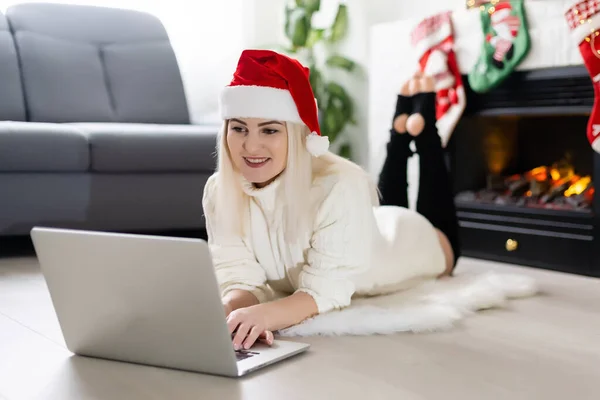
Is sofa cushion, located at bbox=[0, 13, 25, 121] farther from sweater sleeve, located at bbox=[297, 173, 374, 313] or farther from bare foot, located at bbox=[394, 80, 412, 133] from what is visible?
sweater sleeve, located at bbox=[297, 173, 374, 313]

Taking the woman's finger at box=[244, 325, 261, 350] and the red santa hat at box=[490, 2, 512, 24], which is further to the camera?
the red santa hat at box=[490, 2, 512, 24]

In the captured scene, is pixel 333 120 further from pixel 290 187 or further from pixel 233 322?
pixel 233 322

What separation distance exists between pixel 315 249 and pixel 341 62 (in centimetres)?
213

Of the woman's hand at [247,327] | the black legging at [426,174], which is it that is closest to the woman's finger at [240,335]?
the woman's hand at [247,327]

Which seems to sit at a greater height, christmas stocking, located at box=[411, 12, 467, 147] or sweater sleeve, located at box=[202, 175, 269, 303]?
christmas stocking, located at box=[411, 12, 467, 147]

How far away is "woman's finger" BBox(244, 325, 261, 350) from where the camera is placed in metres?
1.40

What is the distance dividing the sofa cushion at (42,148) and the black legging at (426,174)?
1.10 meters

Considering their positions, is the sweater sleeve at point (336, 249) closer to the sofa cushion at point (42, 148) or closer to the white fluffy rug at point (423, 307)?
the white fluffy rug at point (423, 307)

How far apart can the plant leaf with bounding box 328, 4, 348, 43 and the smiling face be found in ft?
7.22

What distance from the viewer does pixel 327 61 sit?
3.66 metres

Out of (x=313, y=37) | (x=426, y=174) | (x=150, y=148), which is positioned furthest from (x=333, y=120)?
(x=426, y=174)

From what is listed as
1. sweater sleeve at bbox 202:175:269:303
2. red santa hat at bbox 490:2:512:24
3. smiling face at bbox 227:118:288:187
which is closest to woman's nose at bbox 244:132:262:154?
smiling face at bbox 227:118:288:187

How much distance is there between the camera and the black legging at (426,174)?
7.32 ft

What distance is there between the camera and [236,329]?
144 centimetres
